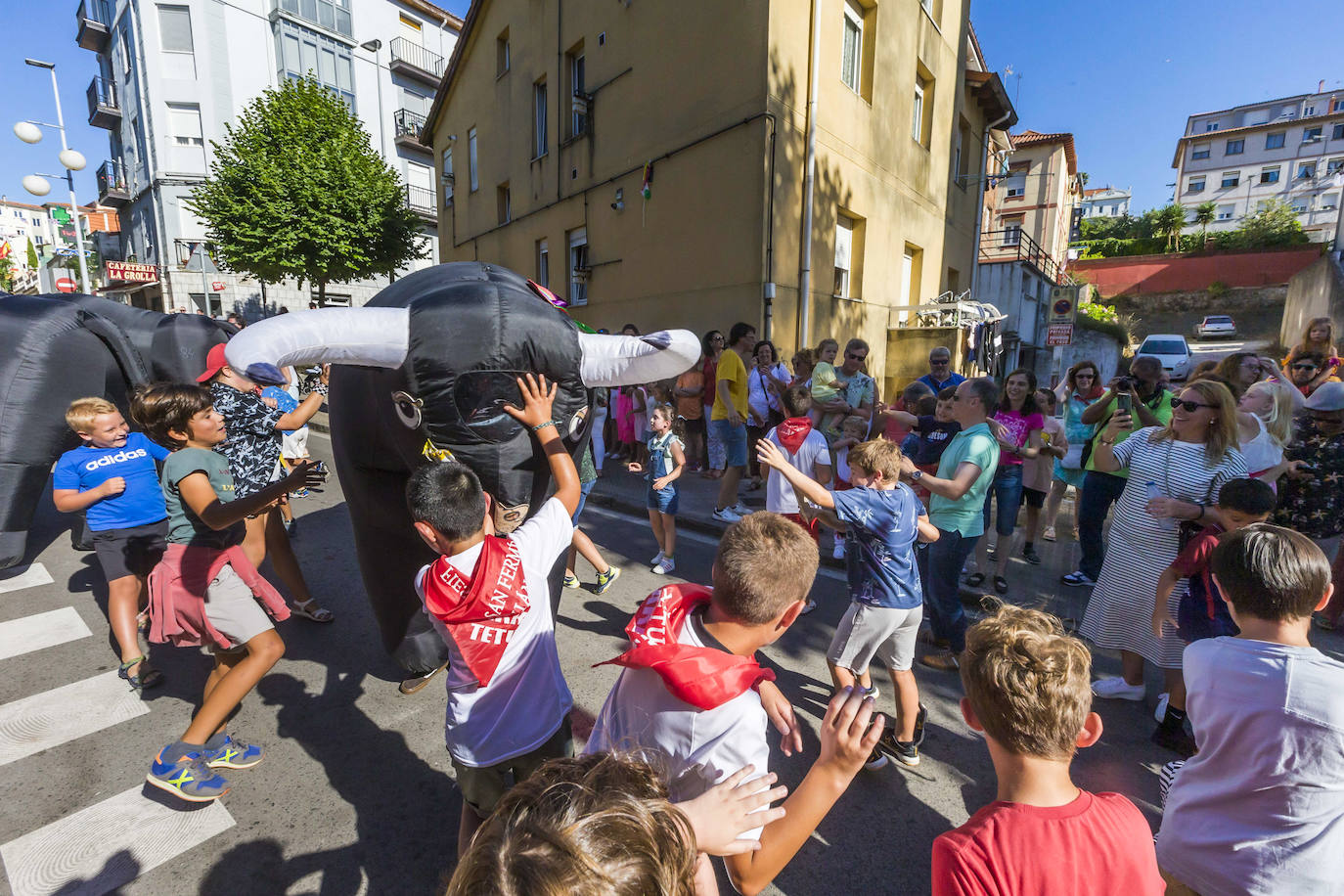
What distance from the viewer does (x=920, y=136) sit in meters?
11.8

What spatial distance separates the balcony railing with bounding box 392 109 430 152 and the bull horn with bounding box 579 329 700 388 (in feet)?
84.9

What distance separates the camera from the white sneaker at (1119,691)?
3.02 metres

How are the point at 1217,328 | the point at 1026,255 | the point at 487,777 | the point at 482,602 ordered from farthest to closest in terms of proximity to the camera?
the point at 1217,328 < the point at 1026,255 < the point at 487,777 < the point at 482,602

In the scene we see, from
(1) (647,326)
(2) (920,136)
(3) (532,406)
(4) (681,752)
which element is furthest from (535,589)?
(2) (920,136)

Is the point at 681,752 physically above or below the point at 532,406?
below

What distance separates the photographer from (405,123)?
23922 millimetres

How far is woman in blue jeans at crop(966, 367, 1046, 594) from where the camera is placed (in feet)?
14.4

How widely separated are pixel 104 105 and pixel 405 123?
35.4 ft

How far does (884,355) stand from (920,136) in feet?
14.8

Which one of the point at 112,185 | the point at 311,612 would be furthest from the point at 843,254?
the point at 112,185

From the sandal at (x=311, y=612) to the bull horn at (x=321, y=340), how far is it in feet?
8.78

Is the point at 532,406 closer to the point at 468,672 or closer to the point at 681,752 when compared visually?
the point at 468,672

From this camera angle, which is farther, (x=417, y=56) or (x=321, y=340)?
(x=417, y=56)

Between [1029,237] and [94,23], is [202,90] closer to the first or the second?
[94,23]
